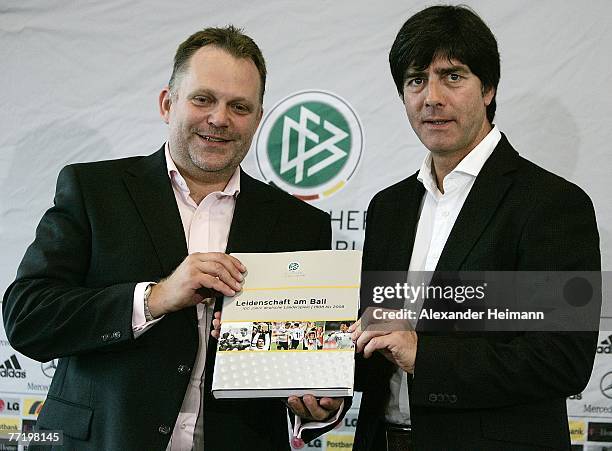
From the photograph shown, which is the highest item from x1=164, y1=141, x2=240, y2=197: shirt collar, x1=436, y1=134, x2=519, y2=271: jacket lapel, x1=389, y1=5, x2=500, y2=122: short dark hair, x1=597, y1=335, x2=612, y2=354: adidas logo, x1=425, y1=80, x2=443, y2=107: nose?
x1=389, y1=5, x2=500, y2=122: short dark hair

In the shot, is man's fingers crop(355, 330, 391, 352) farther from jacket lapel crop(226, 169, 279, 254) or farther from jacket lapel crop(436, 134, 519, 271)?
jacket lapel crop(226, 169, 279, 254)

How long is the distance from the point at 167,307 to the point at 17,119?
1969 millimetres

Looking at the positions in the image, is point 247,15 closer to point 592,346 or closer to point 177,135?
point 177,135

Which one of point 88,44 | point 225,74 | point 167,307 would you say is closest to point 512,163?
point 225,74

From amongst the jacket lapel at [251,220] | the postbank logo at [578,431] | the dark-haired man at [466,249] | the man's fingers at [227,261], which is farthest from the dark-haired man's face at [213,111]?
the postbank logo at [578,431]

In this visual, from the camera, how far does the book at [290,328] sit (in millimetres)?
1915

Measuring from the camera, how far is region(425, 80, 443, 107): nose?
7.13 feet

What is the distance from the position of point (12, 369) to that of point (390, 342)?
2268mm

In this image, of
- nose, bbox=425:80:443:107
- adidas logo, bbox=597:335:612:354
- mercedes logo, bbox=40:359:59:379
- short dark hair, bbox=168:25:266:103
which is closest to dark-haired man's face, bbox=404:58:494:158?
nose, bbox=425:80:443:107

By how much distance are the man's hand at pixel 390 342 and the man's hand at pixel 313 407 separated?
20cm

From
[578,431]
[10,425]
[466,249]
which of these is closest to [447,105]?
[466,249]

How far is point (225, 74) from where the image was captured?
2.28 m

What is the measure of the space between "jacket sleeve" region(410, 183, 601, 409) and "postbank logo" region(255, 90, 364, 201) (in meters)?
1.39

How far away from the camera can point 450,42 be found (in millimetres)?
2186
